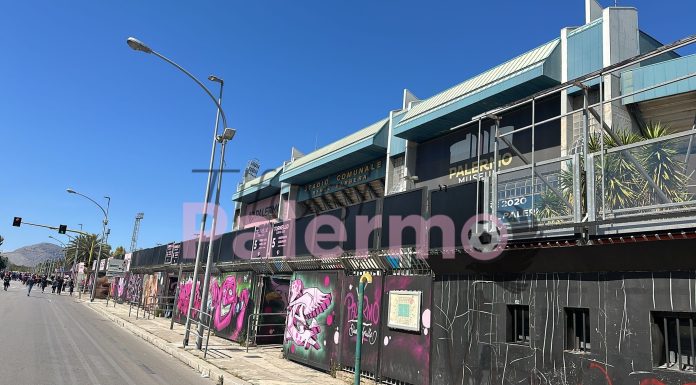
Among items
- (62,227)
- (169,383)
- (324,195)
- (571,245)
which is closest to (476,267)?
(571,245)

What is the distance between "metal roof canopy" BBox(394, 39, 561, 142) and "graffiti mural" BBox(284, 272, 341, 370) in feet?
23.3

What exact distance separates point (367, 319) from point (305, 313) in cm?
288

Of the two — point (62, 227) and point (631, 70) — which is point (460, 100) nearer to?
point (631, 70)

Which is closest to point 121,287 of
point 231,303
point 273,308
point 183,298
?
point 183,298

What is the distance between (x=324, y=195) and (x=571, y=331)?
1840cm

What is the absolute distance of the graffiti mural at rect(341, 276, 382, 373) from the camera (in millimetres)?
10109

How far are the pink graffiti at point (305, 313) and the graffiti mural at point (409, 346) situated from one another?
2553 millimetres

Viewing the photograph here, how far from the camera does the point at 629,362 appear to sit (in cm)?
598

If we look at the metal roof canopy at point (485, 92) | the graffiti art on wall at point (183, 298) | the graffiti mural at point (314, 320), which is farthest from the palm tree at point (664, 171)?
the graffiti art on wall at point (183, 298)

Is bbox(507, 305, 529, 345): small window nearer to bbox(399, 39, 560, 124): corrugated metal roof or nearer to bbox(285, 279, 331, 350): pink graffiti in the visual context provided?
bbox(285, 279, 331, 350): pink graffiti

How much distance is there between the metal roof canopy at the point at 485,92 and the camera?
1301cm

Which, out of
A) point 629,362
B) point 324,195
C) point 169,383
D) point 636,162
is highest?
point 324,195

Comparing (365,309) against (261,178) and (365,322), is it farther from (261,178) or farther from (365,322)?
(261,178)

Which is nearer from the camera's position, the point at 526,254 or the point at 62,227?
the point at 526,254
